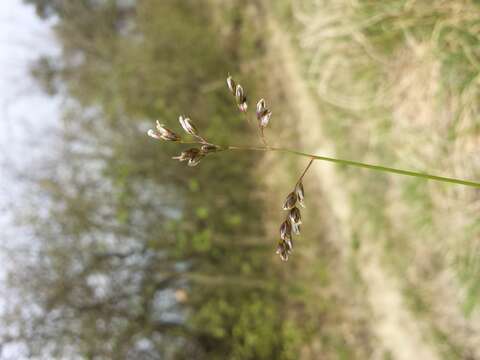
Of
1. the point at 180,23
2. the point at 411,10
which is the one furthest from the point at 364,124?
the point at 180,23

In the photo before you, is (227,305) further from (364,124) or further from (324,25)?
(324,25)

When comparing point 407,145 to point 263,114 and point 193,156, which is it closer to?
point 263,114

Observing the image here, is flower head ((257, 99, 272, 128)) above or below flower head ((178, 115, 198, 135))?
above

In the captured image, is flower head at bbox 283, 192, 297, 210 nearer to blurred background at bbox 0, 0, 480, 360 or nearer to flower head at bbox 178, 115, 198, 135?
flower head at bbox 178, 115, 198, 135

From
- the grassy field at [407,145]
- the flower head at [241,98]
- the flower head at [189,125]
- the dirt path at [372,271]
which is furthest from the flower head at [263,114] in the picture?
the dirt path at [372,271]

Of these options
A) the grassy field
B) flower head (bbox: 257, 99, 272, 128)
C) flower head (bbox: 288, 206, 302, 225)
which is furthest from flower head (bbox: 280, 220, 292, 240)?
the grassy field

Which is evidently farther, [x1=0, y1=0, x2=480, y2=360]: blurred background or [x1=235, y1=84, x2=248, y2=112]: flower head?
[x1=0, y1=0, x2=480, y2=360]: blurred background

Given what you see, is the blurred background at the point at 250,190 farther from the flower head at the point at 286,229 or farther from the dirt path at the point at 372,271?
the flower head at the point at 286,229

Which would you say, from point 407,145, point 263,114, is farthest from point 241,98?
point 407,145
